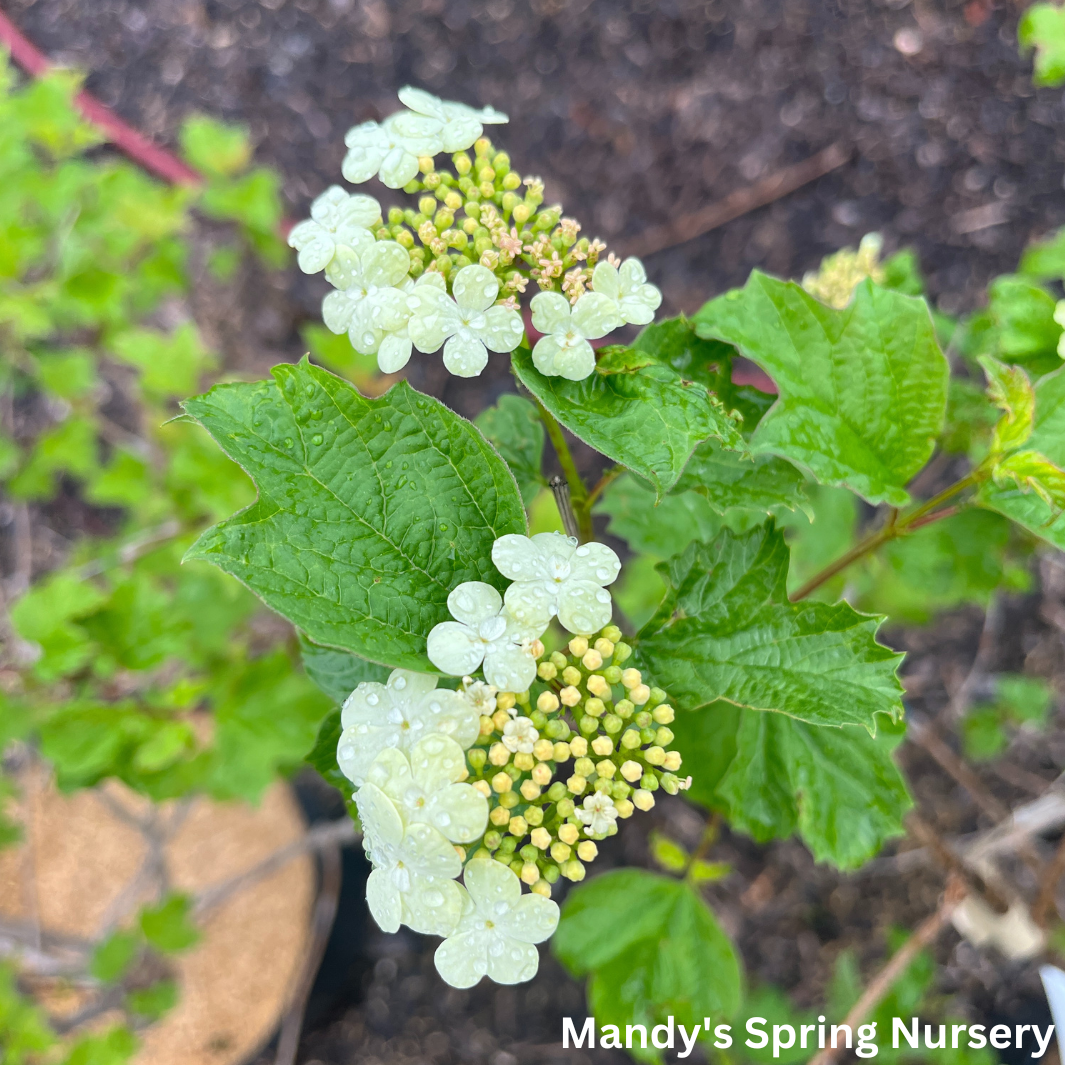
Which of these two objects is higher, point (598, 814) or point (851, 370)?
point (851, 370)

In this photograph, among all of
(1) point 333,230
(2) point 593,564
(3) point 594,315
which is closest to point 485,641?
Answer: (2) point 593,564

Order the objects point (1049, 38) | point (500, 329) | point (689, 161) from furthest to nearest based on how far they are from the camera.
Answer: point (689, 161)
point (1049, 38)
point (500, 329)

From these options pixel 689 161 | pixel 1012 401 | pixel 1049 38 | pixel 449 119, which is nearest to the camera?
pixel 449 119

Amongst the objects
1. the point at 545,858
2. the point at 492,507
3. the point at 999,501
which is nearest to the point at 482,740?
the point at 545,858

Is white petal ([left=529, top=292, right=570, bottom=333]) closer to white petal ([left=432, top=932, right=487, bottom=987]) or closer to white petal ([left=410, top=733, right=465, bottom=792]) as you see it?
white petal ([left=410, top=733, right=465, bottom=792])

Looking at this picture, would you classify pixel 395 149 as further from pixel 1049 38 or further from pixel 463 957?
pixel 1049 38

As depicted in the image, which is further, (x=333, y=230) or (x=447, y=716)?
(x=333, y=230)
